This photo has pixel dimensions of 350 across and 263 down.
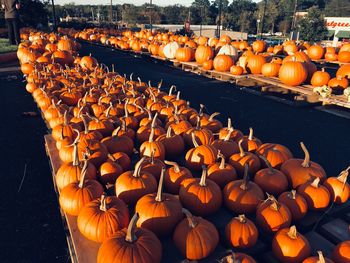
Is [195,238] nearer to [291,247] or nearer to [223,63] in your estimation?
[291,247]

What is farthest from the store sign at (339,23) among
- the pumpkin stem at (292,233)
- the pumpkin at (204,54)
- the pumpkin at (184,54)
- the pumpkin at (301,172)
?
the pumpkin stem at (292,233)

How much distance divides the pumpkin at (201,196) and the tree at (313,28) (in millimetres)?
39270

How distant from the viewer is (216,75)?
11.4m

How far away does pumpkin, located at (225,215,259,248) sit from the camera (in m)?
2.50

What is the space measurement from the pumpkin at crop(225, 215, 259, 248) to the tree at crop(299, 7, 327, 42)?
39592mm

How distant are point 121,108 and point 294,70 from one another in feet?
18.7

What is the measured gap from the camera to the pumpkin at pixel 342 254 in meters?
2.33

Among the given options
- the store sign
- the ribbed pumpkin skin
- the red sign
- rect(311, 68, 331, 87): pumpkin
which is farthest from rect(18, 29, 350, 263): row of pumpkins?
the red sign

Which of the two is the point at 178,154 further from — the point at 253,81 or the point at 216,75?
the point at 216,75

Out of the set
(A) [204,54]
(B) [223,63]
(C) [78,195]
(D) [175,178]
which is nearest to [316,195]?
(D) [175,178]

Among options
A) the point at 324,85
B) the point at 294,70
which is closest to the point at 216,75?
the point at 294,70

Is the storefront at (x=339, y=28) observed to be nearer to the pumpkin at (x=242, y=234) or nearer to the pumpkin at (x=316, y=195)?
the pumpkin at (x=316, y=195)

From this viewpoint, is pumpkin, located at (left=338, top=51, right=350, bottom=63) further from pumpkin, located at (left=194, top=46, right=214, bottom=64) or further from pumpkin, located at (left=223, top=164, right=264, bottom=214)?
pumpkin, located at (left=223, top=164, right=264, bottom=214)

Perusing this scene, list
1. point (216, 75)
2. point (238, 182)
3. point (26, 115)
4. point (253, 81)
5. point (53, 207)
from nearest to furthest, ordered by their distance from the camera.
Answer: point (238, 182), point (53, 207), point (26, 115), point (253, 81), point (216, 75)
